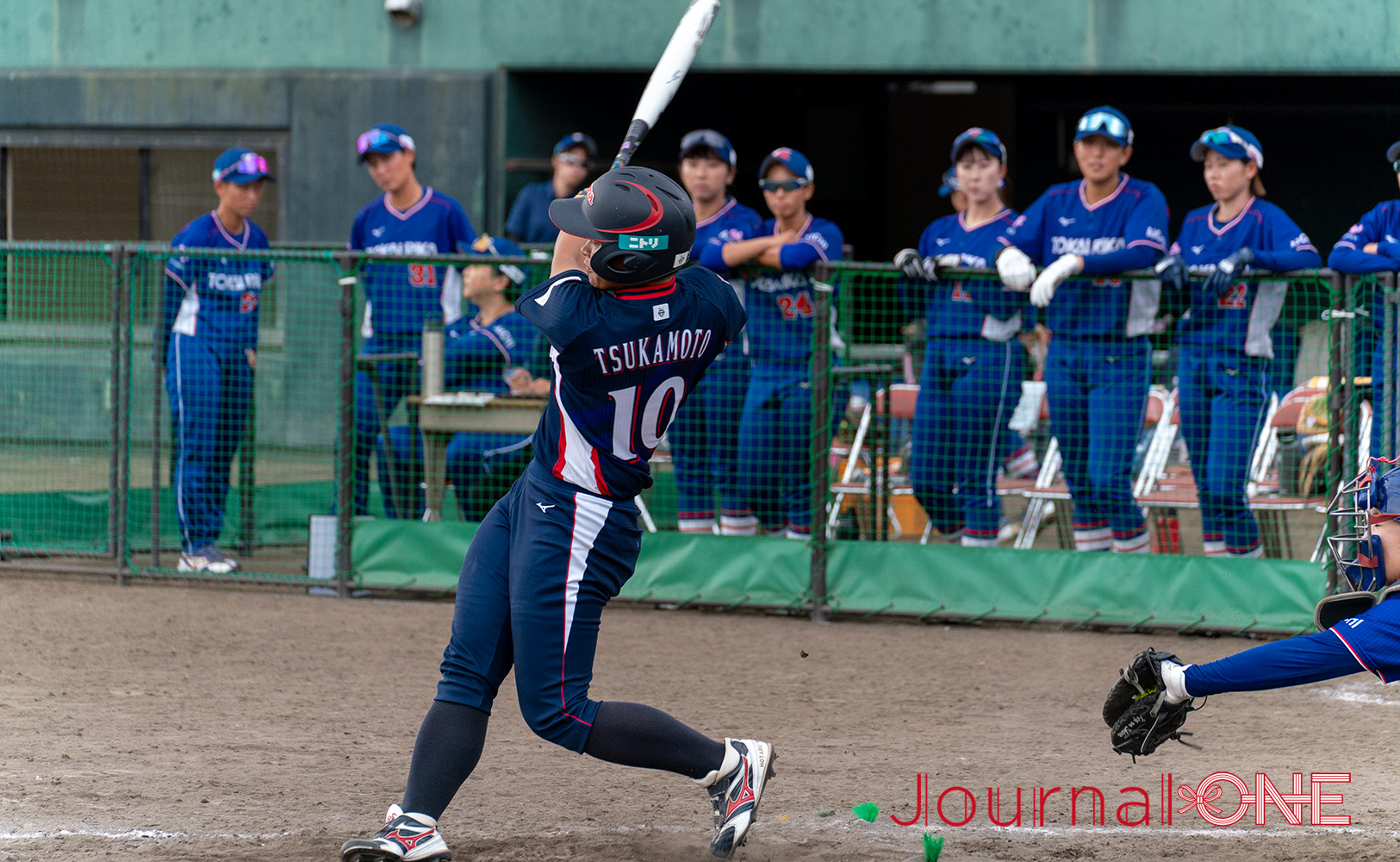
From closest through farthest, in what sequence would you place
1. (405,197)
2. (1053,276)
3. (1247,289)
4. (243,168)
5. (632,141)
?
(632,141)
(1053,276)
(1247,289)
(243,168)
(405,197)

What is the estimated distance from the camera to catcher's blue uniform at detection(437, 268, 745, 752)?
384 centimetres

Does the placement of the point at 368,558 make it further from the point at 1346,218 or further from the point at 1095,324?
the point at 1346,218

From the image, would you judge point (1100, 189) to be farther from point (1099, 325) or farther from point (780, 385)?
point (780, 385)

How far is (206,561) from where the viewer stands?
8250 millimetres

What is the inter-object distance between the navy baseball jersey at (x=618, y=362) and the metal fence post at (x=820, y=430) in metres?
3.29

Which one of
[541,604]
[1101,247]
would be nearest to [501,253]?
[1101,247]

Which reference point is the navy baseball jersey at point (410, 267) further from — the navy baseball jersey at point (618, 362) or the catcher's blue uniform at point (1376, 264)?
the catcher's blue uniform at point (1376, 264)

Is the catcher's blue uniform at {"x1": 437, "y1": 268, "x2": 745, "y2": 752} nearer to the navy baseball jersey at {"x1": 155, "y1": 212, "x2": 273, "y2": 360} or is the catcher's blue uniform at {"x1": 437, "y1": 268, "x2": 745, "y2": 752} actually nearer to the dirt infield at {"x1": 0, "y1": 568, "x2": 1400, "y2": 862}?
the dirt infield at {"x1": 0, "y1": 568, "x2": 1400, "y2": 862}

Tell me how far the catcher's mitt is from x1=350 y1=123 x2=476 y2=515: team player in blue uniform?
5.01m

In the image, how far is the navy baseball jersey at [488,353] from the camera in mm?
8273

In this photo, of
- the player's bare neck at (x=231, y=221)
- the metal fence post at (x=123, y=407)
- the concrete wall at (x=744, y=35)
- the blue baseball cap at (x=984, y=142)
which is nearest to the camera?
the blue baseball cap at (x=984, y=142)

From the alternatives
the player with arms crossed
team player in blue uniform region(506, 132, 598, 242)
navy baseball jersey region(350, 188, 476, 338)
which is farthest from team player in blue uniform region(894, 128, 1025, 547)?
the player with arms crossed

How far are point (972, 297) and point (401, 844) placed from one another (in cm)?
451

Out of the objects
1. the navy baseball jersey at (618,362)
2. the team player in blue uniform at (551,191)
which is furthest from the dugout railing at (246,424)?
the navy baseball jersey at (618,362)
